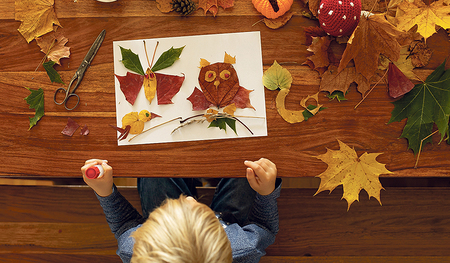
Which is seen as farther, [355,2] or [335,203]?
[335,203]

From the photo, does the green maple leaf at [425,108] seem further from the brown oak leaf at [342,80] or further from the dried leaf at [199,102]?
the dried leaf at [199,102]

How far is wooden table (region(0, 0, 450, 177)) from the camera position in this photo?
75 centimetres

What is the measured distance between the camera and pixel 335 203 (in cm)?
107

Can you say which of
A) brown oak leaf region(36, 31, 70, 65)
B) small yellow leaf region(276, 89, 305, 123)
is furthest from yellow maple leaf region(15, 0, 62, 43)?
small yellow leaf region(276, 89, 305, 123)

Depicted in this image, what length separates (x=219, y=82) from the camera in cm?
75

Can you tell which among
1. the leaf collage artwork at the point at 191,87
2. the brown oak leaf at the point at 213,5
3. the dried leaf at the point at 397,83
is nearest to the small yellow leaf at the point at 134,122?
the leaf collage artwork at the point at 191,87

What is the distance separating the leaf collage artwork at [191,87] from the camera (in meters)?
0.75

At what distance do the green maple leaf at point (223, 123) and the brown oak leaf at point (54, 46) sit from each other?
1.44ft

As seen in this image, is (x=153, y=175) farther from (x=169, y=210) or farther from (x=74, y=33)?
(x=74, y=33)

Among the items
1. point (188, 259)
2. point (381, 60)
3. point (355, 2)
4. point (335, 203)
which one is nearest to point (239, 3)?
point (355, 2)

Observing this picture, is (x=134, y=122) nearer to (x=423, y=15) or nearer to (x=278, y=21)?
(x=278, y=21)

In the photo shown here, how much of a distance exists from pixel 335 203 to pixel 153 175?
71 centimetres

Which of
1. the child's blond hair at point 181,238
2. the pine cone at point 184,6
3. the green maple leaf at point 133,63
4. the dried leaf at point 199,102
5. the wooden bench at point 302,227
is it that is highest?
the pine cone at point 184,6

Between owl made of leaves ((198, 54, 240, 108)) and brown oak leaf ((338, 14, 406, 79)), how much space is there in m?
0.28
